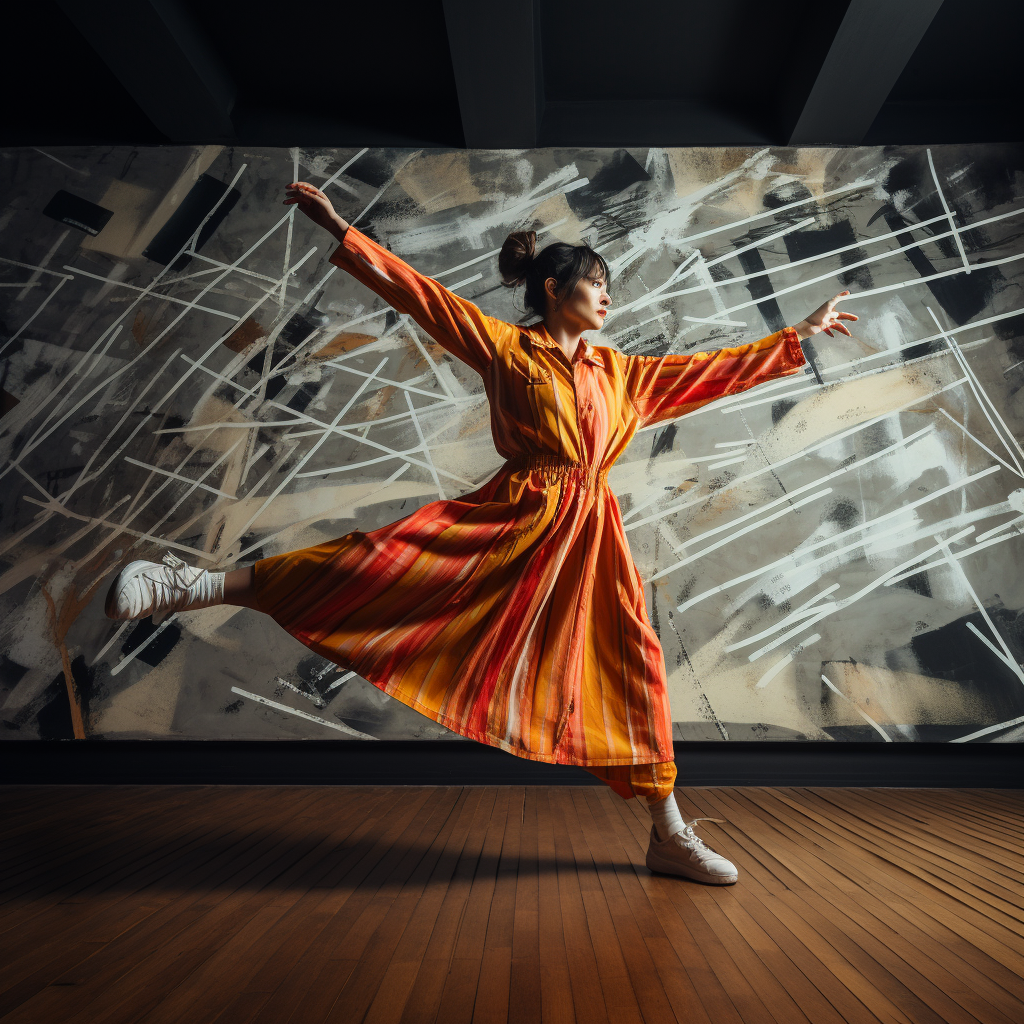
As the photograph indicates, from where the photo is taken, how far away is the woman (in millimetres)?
1455

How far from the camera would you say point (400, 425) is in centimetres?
264

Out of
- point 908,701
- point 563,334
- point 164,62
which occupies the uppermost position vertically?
point 164,62

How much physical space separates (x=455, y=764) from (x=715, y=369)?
5.25 ft

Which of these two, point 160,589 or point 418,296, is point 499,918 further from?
point 418,296

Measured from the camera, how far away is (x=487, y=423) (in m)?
2.63

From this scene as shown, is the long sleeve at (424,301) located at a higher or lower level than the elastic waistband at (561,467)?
higher

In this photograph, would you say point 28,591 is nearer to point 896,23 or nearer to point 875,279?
point 875,279

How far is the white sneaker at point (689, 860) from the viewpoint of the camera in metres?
1.40

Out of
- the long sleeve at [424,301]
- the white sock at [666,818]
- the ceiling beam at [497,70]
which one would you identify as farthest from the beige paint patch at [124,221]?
the white sock at [666,818]

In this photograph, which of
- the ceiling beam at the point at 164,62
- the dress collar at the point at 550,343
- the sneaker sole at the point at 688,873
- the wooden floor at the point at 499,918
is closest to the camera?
the wooden floor at the point at 499,918

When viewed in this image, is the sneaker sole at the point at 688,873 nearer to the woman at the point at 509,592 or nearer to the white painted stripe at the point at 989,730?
the woman at the point at 509,592

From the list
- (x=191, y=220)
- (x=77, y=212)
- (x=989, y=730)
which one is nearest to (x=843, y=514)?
(x=989, y=730)

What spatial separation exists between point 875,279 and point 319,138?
2.22 metres

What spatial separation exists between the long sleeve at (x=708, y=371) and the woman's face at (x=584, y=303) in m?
0.14
